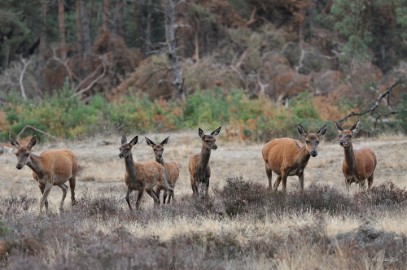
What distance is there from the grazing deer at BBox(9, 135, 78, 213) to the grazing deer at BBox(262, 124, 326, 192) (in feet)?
13.8

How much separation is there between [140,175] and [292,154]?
319 cm

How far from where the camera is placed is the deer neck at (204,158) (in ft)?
57.3

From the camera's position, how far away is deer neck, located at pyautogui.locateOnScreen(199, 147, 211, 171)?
17469mm

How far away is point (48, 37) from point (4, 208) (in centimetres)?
4408

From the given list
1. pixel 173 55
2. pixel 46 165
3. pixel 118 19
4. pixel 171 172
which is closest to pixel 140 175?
pixel 46 165

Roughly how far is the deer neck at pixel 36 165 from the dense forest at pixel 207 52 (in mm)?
16343

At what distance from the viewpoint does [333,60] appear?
52562 millimetres

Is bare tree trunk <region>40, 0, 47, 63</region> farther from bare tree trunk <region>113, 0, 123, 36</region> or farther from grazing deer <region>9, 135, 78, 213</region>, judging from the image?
grazing deer <region>9, 135, 78, 213</region>

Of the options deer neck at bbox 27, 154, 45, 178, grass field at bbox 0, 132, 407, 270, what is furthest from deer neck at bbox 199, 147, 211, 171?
deer neck at bbox 27, 154, 45, 178

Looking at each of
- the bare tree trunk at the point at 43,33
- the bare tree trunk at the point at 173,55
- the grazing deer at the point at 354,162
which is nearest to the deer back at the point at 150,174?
the grazing deer at the point at 354,162

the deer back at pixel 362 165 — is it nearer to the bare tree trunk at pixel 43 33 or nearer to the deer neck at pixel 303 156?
the deer neck at pixel 303 156

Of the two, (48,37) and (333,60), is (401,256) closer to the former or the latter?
(333,60)

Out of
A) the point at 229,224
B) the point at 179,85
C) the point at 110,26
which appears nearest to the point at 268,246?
the point at 229,224

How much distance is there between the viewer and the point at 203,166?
17594 millimetres
